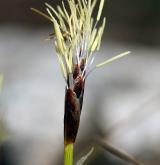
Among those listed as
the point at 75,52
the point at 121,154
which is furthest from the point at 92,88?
the point at 75,52

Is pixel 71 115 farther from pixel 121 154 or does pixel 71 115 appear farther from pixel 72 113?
pixel 121 154

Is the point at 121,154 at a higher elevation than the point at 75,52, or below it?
below

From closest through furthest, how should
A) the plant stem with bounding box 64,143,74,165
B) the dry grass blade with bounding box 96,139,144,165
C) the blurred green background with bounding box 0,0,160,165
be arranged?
the plant stem with bounding box 64,143,74,165
the dry grass blade with bounding box 96,139,144,165
the blurred green background with bounding box 0,0,160,165

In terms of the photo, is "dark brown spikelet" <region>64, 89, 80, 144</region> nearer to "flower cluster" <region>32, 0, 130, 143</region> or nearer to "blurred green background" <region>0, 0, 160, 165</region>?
"flower cluster" <region>32, 0, 130, 143</region>

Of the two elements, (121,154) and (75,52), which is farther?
(121,154)

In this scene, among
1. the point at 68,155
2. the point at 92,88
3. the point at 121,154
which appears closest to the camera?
the point at 68,155

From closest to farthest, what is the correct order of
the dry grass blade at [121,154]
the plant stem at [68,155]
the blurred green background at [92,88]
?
the plant stem at [68,155] → the dry grass blade at [121,154] → the blurred green background at [92,88]

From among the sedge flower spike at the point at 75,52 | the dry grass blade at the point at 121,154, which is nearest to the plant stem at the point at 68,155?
the sedge flower spike at the point at 75,52

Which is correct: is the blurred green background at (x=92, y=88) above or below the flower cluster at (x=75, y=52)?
below

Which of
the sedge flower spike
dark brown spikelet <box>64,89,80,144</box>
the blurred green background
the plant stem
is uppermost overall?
the sedge flower spike

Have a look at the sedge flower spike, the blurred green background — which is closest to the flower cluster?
the sedge flower spike

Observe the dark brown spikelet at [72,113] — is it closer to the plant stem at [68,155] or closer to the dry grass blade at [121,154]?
the plant stem at [68,155]

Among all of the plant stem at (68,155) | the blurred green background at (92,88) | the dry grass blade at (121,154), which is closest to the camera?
the plant stem at (68,155)

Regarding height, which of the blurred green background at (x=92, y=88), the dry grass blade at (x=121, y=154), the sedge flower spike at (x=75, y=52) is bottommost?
the blurred green background at (x=92, y=88)
